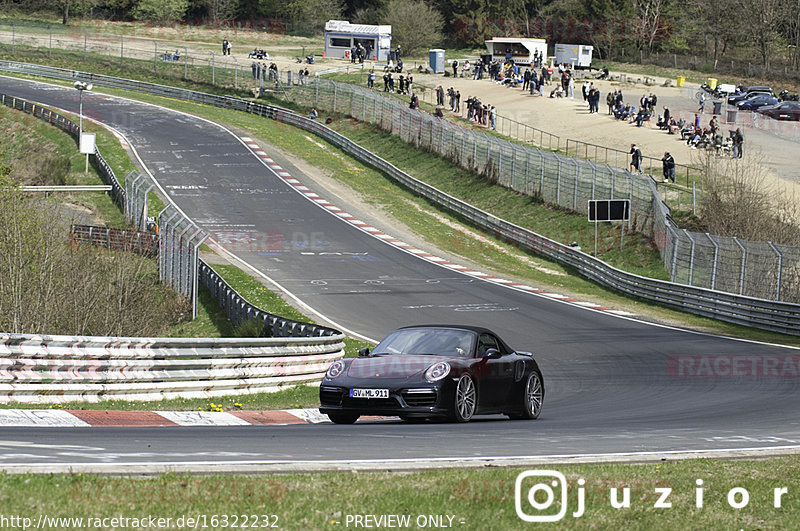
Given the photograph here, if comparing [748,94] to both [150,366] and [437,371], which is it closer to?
[150,366]

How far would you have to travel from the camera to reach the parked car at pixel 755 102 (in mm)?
74731

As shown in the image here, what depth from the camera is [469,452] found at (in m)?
8.95

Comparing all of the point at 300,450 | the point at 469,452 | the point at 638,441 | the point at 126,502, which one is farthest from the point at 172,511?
the point at 638,441

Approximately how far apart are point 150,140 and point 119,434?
52445mm

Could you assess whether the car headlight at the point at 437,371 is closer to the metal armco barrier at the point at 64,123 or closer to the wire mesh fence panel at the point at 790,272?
the wire mesh fence panel at the point at 790,272

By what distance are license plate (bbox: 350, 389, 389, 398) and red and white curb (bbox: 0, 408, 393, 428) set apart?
928 mm

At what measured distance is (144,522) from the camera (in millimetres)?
5844

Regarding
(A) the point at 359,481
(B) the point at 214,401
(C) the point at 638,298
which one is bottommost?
(C) the point at 638,298

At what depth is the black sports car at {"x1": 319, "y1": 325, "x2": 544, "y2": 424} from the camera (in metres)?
12.2

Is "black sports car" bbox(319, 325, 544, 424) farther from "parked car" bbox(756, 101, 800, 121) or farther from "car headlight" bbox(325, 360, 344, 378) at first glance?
"parked car" bbox(756, 101, 800, 121)

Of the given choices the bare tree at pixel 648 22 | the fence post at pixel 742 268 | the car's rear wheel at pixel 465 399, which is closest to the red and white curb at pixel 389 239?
the fence post at pixel 742 268

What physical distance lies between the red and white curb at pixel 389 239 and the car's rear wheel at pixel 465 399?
18.3 meters

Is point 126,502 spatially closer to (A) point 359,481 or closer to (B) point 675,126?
(A) point 359,481

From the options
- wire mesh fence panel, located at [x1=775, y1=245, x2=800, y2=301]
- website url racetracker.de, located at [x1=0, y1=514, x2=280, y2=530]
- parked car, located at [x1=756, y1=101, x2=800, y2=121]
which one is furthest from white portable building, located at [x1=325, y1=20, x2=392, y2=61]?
website url racetracker.de, located at [x1=0, y1=514, x2=280, y2=530]
